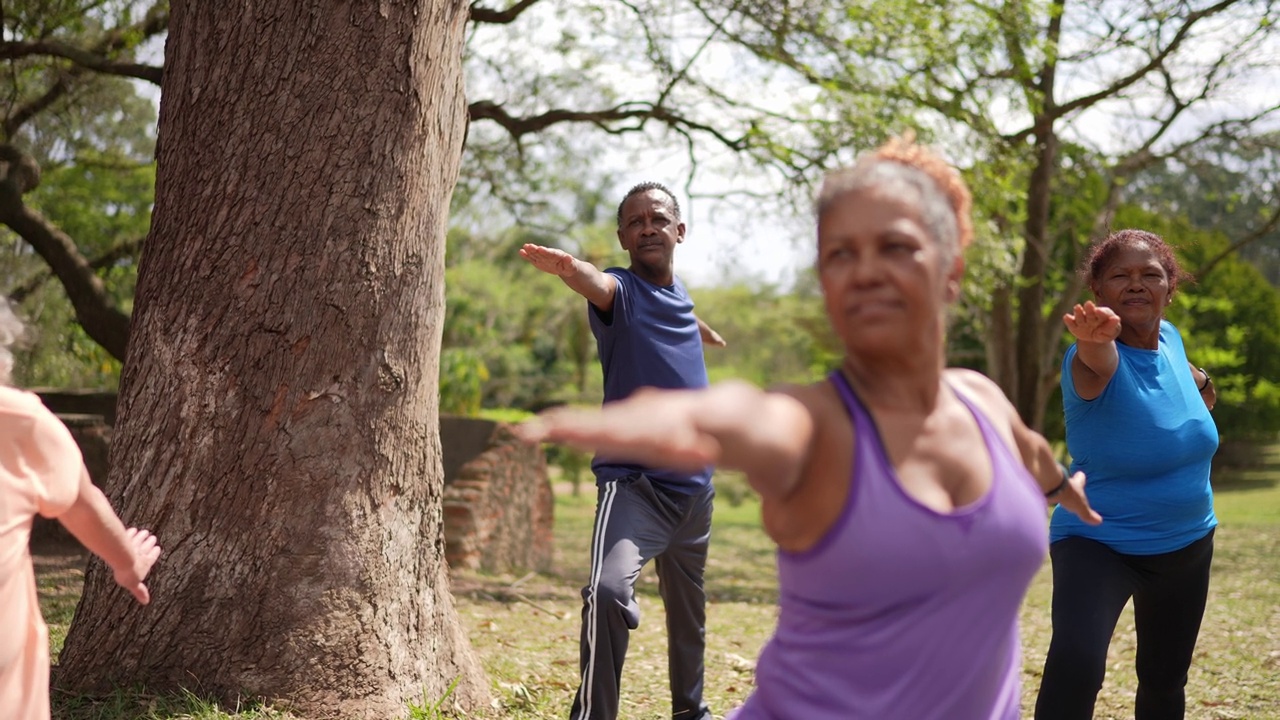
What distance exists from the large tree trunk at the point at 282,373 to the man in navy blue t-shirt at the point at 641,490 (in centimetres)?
77

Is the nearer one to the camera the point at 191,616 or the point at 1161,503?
the point at 1161,503

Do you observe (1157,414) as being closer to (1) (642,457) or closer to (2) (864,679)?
(2) (864,679)

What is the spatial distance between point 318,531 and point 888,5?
Answer: 8.90 m

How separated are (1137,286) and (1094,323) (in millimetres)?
593

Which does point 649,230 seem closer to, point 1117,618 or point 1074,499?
point 1117,618

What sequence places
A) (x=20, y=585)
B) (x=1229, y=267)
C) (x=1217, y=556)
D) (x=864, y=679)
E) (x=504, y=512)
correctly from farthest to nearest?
(x=1229, y=267) → (x=1217, y=556) → (x=504, y=512) → (x=20, y=585) → (x=864, y=679)

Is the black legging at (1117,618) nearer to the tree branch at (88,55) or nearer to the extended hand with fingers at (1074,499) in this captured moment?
the extended hand with fingers at (1074,499)

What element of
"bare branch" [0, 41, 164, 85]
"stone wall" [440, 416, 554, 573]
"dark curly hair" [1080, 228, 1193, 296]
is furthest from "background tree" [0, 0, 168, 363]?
"dark curly hair" [1080, 228, 1193, 296]

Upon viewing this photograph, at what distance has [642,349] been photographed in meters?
4.88

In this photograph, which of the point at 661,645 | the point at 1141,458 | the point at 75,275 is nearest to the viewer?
the point at 1141,458

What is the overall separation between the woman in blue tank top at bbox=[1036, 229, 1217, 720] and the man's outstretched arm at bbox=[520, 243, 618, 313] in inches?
70.8

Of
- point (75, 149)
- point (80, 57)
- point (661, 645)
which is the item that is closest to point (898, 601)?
point (661, 645)

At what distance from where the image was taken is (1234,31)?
583 inches

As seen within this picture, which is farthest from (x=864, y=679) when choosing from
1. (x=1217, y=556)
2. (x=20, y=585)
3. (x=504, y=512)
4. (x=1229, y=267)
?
(x=1229, y=267)
